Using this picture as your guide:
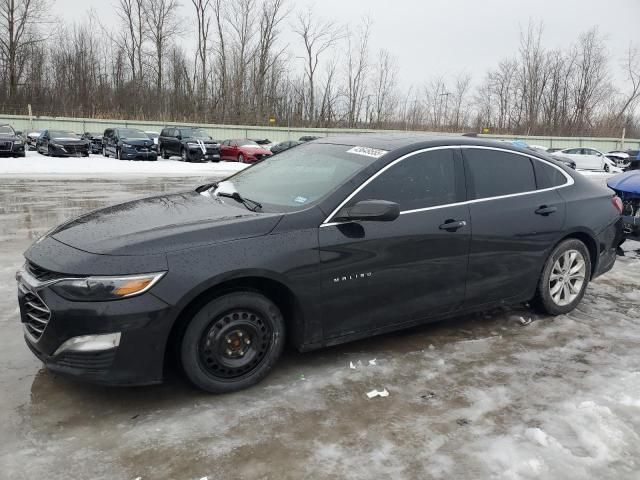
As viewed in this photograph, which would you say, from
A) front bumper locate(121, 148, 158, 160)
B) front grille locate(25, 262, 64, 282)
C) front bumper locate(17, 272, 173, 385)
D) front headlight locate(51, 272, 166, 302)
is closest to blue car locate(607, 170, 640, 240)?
front bumper locate(17, 272, 173, 385)

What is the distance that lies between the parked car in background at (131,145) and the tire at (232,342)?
83.0 feet

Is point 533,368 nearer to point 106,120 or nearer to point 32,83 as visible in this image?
point 106,120

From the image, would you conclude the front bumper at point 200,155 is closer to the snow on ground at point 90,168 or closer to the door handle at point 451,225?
the snow on ground at point 90,168

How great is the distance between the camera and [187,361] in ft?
10.5

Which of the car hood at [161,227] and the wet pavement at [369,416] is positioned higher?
the car hood at [161,227]

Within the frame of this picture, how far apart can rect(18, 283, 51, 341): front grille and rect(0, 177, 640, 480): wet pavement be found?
0.45m

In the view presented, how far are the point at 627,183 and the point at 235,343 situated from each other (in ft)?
20.6

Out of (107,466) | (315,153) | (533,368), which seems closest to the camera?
(107,466)

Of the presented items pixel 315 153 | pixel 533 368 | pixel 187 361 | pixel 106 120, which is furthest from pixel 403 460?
pixel 106 120

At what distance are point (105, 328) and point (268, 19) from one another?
5854cm

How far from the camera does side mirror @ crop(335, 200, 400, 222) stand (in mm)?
3483

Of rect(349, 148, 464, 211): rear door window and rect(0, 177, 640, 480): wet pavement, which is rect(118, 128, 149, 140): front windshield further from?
rect(349, 148, 464, 211): rear door window

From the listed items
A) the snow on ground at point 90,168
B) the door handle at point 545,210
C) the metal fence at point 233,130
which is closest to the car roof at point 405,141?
the door handle at point 545,210

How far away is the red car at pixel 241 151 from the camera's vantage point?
29922mm
